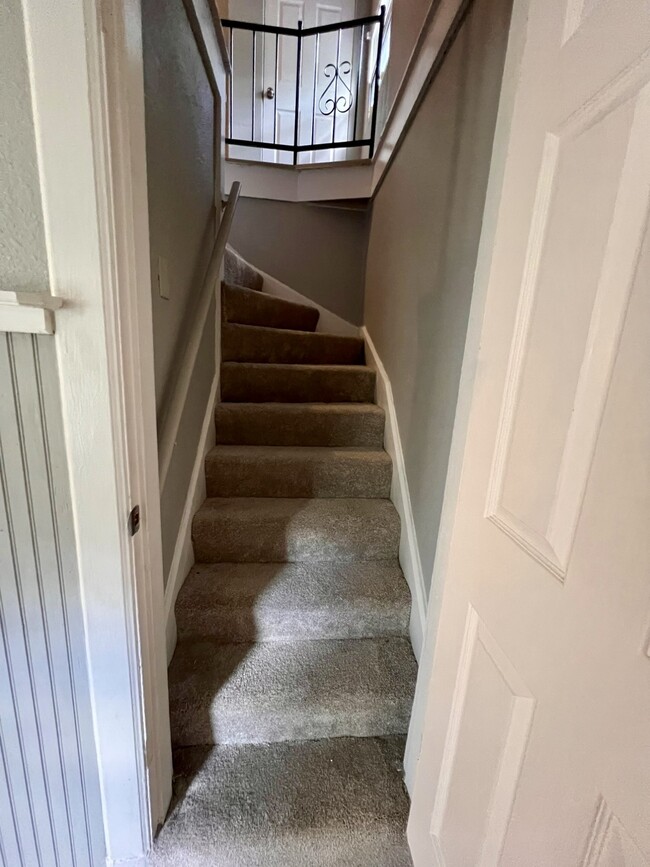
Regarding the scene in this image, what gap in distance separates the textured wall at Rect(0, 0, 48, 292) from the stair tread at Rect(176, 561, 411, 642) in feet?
3.74

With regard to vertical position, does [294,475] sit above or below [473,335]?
below

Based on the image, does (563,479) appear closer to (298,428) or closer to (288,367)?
(298,428)

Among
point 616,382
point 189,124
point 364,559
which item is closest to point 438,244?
point 189,124

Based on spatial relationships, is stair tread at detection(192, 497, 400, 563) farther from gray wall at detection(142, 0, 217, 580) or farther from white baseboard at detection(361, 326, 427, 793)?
gray wall at detection(142, 0, 217, 580)

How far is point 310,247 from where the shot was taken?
3.09m

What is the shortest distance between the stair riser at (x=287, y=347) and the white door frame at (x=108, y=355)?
5.05 feet

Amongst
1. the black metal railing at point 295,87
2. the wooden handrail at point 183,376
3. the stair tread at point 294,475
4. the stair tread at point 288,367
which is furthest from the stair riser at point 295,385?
the black metal railing at point 295,87

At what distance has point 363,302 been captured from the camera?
9.59 feet

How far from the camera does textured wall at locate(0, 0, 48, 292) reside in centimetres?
58

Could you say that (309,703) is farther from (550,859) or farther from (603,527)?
(603,527)

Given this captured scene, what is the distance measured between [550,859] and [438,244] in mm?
1456

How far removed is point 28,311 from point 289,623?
1220 mm

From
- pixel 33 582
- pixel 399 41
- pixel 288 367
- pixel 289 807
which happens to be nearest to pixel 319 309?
pixel 288 367

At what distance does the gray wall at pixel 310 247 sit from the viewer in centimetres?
302
